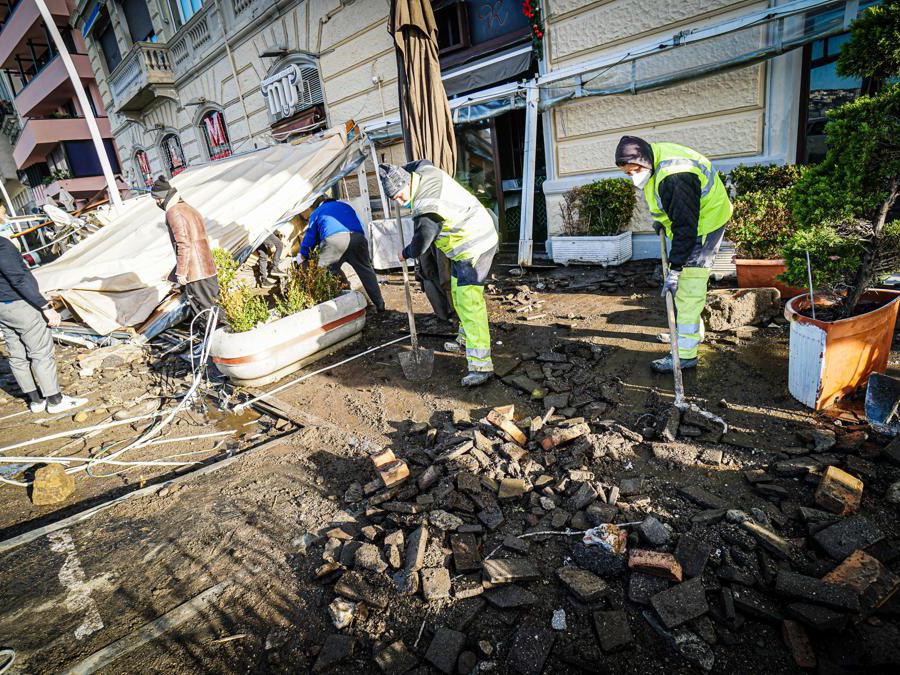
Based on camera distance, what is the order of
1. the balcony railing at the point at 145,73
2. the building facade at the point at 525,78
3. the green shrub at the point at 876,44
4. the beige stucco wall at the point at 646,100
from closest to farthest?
A: 1. the green shrub at the point at 876,44
2. the building facade at the point at 525,78
3. the beige stucco wall at the point at 646,100
4. the balcony railing at the point at 145,73

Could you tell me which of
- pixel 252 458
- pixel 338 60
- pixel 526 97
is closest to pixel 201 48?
pixel 338 60

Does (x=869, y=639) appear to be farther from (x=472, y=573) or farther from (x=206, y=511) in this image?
(x=206, y=511)

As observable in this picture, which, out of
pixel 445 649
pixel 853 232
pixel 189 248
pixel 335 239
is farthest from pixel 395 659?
pixel 335 239

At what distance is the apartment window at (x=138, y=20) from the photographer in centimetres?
1531

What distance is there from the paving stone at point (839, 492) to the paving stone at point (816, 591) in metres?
0.53

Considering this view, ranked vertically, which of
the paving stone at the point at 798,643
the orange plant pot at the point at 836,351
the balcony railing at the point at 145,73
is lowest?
the paving stone at the point at 798,643

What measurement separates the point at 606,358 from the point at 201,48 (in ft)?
50.5

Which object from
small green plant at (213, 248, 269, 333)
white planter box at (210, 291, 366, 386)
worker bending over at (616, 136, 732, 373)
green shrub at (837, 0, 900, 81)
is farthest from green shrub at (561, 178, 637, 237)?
small green plant at (213, 248, 269, 333)

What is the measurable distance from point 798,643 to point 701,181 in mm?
2828

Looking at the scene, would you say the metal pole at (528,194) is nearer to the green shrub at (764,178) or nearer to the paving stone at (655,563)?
the green shrub at (764,178)

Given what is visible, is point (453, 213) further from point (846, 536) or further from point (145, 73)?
point (145, 73)

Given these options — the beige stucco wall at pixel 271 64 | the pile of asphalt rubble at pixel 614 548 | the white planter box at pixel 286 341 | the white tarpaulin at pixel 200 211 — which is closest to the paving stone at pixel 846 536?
the pile of asphalt rubble at pixel 614 548

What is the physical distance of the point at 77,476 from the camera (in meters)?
3.66

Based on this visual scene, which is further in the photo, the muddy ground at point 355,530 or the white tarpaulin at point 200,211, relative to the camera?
A: the white tarpaulin at point 200,211
